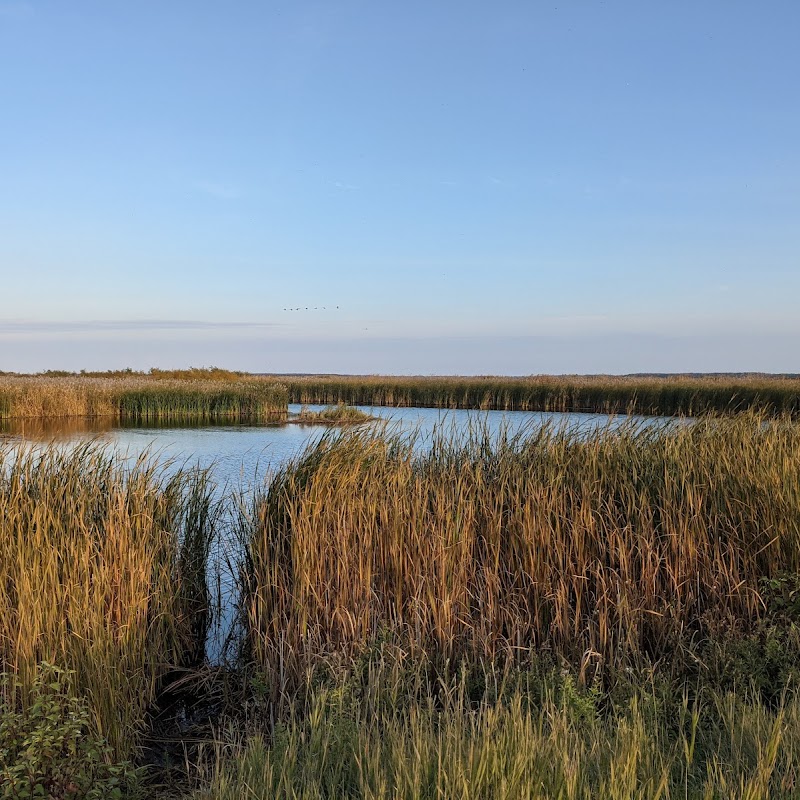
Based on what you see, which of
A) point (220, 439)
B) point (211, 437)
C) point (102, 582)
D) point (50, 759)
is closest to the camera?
point (50, 759)

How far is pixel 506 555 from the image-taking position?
5.60 m

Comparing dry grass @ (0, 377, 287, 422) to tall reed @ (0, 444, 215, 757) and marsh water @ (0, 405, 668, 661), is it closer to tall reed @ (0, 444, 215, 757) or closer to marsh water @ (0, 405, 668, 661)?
marsh water @ (0, 405, 668, 661)

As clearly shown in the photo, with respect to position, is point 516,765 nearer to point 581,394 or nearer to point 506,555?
point 506,555

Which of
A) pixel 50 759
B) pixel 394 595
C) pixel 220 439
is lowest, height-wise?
pixel 50 759

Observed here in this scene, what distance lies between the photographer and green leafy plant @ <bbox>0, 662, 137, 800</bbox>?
3.46 m

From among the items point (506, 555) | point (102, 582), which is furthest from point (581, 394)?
point (102, 582)

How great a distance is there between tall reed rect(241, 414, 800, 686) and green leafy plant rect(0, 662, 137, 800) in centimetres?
122

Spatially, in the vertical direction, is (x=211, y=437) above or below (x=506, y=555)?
below

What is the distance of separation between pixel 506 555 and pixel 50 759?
135 inches

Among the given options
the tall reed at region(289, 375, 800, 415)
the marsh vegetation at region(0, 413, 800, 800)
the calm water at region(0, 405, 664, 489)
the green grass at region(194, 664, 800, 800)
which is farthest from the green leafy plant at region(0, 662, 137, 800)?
the tall reed at region(289, 375, 800, 415)

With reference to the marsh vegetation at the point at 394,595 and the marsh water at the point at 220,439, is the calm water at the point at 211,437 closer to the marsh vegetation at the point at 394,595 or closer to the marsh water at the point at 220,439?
the marsh water at the point at 220,439

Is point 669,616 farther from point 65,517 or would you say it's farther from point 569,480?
point 65,517

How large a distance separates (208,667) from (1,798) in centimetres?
203

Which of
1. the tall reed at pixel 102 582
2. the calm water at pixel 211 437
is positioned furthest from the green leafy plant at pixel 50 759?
the calm water at pixel 211 437
